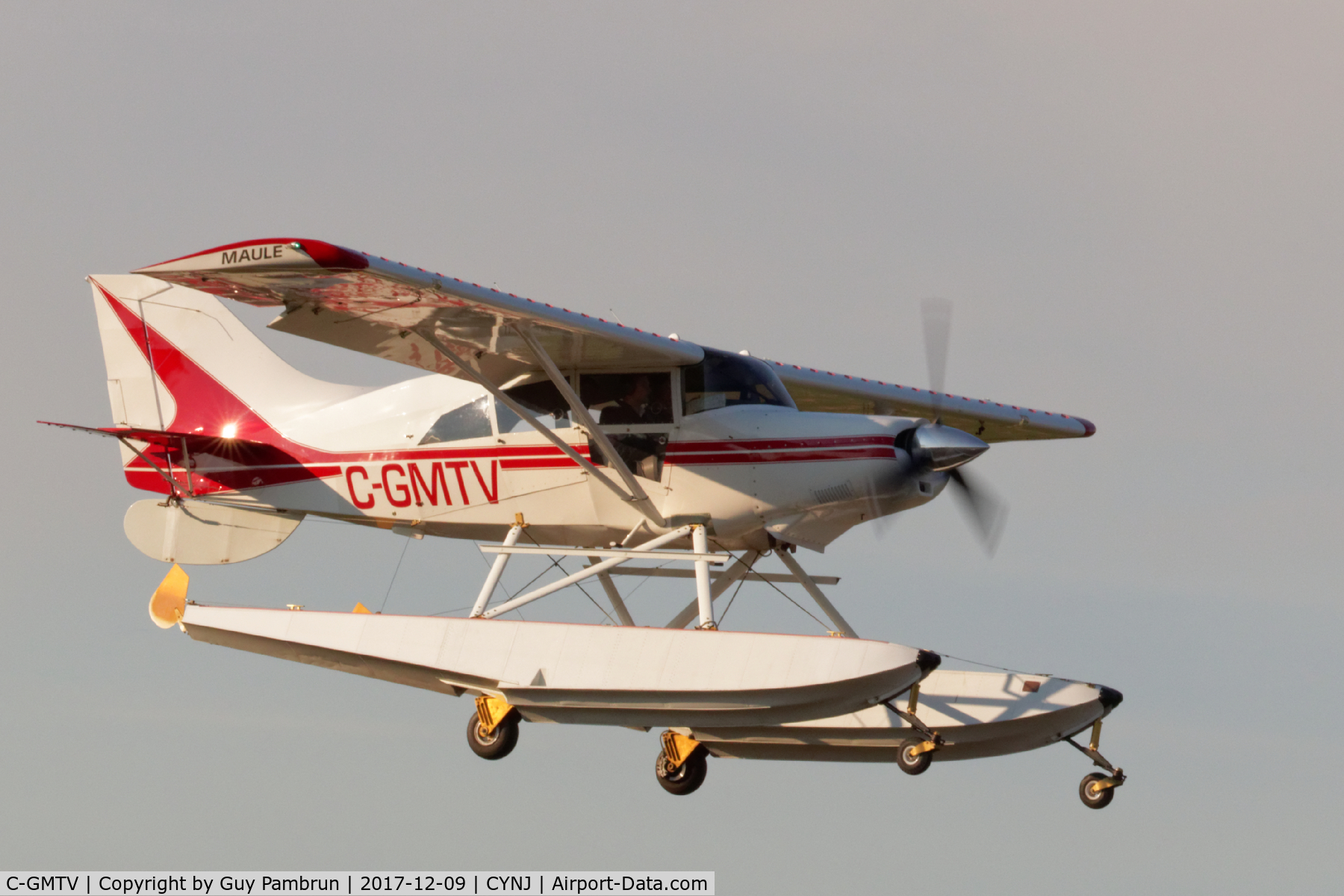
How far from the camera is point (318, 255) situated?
460 inches

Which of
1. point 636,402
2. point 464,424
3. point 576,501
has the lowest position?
point 576,501

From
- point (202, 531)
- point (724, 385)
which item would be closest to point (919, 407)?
point (724, 385)

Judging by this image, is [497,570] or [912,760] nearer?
[912,760]

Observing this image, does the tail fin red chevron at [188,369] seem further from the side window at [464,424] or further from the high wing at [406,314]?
the high wing at [406,314]

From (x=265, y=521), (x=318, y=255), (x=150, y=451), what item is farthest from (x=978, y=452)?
(x=150, y=451)

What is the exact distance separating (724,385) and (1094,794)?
4.69m

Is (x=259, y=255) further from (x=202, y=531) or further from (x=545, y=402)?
(x=202, y=531)

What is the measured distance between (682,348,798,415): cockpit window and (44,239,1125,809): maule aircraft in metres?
0.02

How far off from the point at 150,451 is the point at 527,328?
501 centimetres

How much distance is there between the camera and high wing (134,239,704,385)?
11766 millimetres

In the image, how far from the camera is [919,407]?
57.9 ft

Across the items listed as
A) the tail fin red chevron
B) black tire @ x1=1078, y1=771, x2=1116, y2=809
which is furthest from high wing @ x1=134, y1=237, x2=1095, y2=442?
black tire @ x1=1078, y1=771, x2=1116, y2=809

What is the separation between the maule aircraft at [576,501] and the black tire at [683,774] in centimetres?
2

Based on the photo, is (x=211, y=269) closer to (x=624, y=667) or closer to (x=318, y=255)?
(x=318, y=255)
